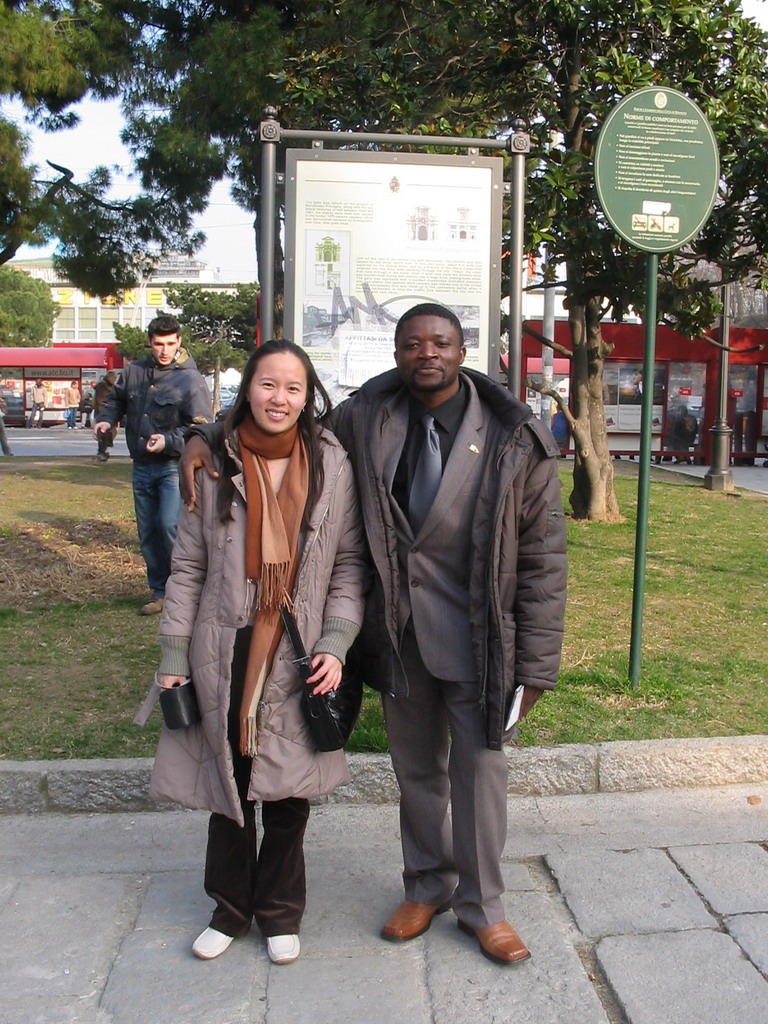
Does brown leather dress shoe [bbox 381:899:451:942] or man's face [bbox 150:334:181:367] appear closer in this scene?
brown leather dress shoe [bbox 381:899:451:942]

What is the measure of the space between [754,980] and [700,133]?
3625mm

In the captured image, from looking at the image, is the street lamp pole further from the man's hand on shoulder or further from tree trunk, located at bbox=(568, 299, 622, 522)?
the man's hand on shoulder

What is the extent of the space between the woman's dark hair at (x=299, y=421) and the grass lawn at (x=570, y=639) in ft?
5.72

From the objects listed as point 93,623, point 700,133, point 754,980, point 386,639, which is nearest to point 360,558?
point 386,639

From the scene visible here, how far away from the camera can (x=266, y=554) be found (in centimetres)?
283

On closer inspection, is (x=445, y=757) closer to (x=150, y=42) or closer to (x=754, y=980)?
(x=754, y=980)

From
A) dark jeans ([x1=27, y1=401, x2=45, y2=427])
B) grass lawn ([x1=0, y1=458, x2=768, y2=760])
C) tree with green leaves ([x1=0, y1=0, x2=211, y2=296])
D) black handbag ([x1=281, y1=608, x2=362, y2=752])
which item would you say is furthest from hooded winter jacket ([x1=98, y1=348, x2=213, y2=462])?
dark jeans ([x1=27, y1=401, x2=45, y2=427])

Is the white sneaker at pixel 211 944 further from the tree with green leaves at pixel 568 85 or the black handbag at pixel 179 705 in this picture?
the tree with green leaves at pixel 568 85

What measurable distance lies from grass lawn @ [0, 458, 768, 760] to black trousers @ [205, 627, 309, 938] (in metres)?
1.28

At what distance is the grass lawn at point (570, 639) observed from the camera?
4.53 meters

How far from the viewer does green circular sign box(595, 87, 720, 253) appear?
4.61 m

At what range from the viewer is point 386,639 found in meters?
2.99

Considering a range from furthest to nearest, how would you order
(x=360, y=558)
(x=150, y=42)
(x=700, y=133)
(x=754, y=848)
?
(x=150, y=42), (x=700, y=133), (x=754, y=848), (x=360, y=558)

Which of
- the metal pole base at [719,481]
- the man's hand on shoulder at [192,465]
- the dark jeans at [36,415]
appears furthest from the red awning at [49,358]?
the man's hand on shoulder at [192,465]
